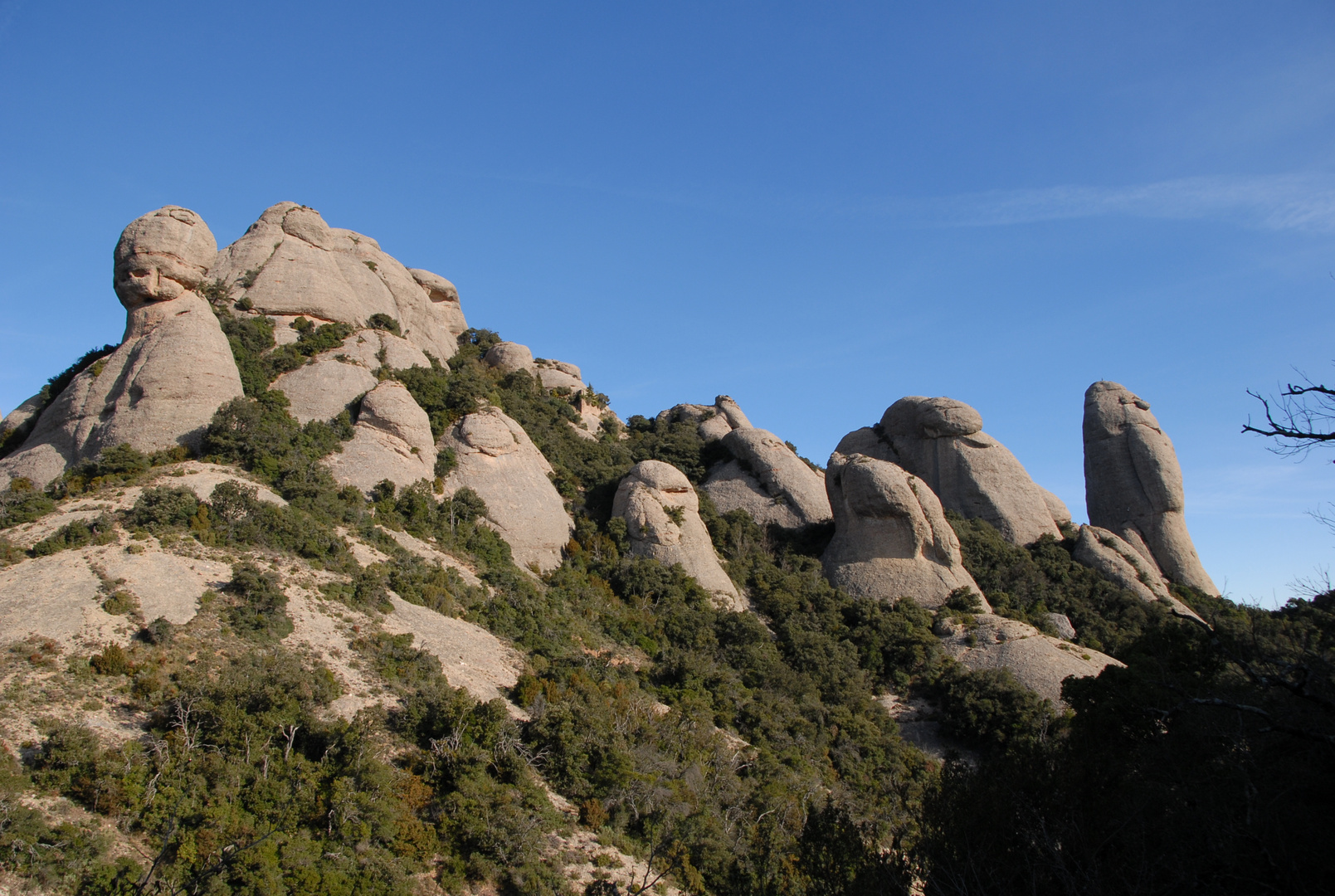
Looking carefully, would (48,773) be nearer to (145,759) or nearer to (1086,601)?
(145,759)

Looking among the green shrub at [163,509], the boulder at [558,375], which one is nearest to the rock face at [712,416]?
the boulder at [558,375]

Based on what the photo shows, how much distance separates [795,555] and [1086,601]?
1296cm

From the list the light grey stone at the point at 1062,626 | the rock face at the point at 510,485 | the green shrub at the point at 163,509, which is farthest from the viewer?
the light grey stone at the point at 1062,626

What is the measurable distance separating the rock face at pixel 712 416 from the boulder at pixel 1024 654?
2104 centimetres

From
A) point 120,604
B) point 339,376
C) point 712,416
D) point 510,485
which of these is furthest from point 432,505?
point 712,416

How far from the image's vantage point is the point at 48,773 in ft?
44.7

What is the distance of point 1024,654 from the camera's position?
94.6 feet

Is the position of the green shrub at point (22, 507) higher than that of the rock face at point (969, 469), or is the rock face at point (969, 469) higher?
the rock face at point (969, 469)

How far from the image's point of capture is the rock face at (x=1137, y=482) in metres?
40.5

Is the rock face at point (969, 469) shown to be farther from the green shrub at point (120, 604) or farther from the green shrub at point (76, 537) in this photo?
the green shrub at point (76, 537)

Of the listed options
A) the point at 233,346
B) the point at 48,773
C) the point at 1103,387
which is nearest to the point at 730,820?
the point at 48,773

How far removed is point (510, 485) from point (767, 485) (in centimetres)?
1478

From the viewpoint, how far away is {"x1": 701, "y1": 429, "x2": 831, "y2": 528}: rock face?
3962 cm

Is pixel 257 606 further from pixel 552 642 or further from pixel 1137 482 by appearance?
pixel 1137 482
